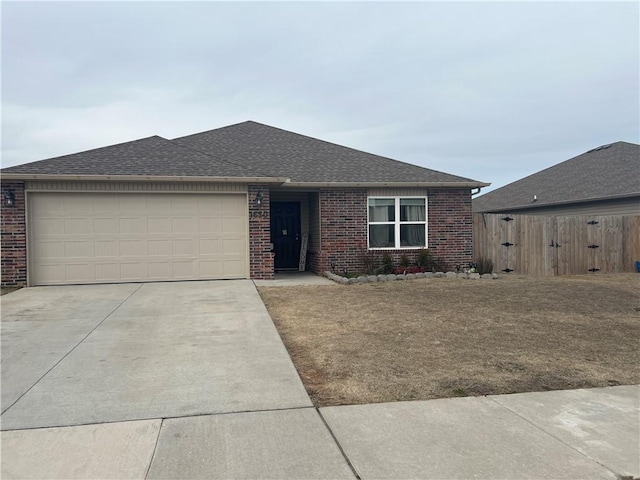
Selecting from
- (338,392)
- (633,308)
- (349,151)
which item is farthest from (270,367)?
(349,151)

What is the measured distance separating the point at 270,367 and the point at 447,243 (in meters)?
10.4

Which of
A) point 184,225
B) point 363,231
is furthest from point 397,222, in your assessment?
point 184,225

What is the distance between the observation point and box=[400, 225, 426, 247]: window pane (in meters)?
14.7

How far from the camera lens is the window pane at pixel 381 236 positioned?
1457 centimetres

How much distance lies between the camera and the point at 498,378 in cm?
516

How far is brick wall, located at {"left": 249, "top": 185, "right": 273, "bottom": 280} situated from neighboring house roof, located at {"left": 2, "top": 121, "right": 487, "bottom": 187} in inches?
22.8

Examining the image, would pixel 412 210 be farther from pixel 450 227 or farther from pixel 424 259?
pixel 424 259

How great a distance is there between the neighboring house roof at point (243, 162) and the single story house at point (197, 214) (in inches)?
2.1

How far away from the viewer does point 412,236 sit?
1478 centimetres

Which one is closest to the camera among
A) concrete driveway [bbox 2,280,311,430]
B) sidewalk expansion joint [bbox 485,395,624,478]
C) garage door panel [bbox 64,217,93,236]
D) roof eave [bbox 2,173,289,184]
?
sidewalk expansion joint [bbox 485,395,624,478]

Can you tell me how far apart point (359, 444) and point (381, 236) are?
36.8 feet

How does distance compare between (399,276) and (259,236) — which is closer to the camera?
(259,236)

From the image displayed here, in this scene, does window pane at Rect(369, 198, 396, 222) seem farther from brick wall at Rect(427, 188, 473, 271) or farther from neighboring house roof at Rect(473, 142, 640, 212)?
neighboring house roof at Rect(473, 142, 640, 212)

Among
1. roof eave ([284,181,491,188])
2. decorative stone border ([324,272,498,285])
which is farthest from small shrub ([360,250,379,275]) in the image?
roof eave ([284,181,491,188])
